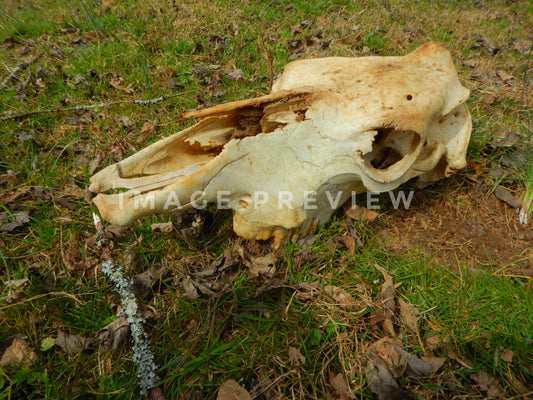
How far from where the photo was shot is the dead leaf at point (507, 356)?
1812 mm

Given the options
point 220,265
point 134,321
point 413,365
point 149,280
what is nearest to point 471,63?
point 413,365

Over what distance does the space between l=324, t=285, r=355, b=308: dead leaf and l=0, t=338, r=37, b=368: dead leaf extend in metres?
1.90

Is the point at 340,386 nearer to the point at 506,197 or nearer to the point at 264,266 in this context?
the point at 264,266

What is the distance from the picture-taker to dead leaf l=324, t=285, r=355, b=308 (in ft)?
7.11

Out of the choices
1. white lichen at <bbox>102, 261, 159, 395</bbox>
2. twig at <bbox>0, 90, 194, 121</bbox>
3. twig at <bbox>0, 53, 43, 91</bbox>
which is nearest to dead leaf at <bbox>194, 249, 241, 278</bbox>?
white lichen at <bbox>102, 261, 159, 395</bbox>

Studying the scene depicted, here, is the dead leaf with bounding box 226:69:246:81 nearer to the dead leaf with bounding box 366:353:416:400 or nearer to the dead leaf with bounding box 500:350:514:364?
the dead leaf with bounding box 366:353:416:400

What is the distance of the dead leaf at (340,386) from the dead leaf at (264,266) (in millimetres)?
749

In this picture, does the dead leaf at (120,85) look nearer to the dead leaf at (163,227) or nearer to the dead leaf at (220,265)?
the dead leaf at (163,227)

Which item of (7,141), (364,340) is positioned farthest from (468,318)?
(7,141)

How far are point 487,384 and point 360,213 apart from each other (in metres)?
1.36

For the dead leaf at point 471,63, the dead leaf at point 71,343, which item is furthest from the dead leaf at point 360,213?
the dead leaf at point 471,63

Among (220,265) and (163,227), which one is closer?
(220,265)

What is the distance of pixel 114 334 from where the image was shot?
6.46ft

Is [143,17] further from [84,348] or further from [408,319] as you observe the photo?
[408,319]
